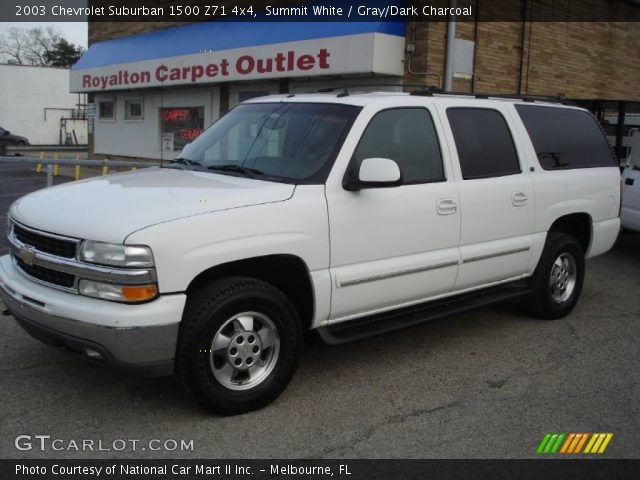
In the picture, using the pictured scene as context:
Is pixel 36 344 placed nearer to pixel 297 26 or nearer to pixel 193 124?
pixel 297 26

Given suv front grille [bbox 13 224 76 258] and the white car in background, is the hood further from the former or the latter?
the white car in background

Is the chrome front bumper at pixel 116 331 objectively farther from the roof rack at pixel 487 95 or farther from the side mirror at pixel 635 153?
the side mirror at pixel 635 153

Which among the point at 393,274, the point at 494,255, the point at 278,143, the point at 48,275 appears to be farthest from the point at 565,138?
the point at 48,275

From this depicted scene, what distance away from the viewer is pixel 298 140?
15.2 feet

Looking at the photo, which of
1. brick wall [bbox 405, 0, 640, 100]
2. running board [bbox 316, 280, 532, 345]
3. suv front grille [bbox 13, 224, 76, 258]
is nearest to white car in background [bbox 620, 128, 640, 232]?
running board [bbox 316, 280, 532, 345]

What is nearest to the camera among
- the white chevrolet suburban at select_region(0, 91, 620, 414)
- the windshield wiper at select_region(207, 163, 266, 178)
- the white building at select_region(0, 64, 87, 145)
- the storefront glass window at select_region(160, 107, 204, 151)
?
the white chevrolet suburban at select_region(0, 91, 620, 414)

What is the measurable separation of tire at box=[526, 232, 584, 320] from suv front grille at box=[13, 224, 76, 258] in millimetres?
3904

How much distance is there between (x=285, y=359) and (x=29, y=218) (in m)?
1.74

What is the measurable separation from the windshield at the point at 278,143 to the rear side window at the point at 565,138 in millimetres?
2056

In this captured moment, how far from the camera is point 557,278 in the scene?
20.2 ft

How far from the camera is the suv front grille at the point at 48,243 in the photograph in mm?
3707

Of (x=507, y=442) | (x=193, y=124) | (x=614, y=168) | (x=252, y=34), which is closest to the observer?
(x=507, y=442)

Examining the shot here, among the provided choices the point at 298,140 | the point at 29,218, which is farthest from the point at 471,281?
the point at 29,218

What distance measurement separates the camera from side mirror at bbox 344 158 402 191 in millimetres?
4191
